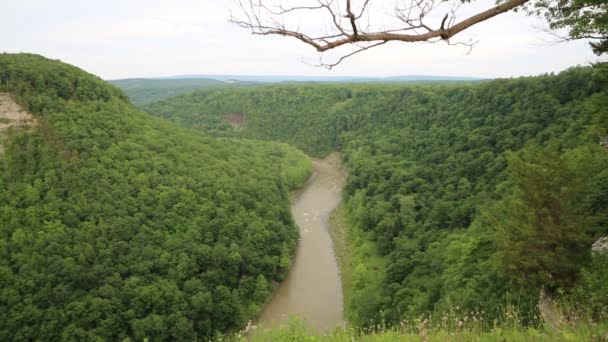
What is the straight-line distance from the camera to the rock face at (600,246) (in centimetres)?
1133

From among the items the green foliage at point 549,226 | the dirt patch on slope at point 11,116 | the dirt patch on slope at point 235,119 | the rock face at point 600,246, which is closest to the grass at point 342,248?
the green foliage at point 549,226

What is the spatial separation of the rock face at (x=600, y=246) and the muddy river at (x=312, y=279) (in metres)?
10.9

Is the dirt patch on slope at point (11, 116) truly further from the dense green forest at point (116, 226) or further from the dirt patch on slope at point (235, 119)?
the dirt patch on slope at point (235, 119)

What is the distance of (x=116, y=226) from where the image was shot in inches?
974

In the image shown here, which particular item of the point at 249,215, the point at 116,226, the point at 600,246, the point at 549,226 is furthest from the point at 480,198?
the point at 116,226

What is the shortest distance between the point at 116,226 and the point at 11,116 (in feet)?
42.7

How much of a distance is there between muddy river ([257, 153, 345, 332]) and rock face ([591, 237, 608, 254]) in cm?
1091

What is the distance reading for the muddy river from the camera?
82.9 ft

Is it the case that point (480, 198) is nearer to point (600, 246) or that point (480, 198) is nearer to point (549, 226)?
point (600, 246)

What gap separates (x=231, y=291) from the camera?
84.6 feet

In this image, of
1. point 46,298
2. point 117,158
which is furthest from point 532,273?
point 117,158

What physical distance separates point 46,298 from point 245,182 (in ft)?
62.0

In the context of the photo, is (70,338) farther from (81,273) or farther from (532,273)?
(532,273)

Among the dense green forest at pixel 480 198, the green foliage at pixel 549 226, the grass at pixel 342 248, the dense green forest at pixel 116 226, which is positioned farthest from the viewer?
the grass at pixel 342 248
